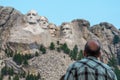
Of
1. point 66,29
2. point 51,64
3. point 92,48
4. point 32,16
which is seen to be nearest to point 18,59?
point 51,64

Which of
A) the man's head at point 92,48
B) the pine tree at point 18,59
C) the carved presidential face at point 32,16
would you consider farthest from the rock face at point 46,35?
the man's head at point 92,48

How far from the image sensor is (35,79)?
6675 centimetres

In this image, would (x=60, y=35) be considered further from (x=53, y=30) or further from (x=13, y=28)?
(x=13, y=28)

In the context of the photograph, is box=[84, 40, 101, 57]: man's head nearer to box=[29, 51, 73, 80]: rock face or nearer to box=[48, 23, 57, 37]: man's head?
box=[29, 51, 73, 80]: rock face

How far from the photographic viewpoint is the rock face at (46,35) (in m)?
73.1

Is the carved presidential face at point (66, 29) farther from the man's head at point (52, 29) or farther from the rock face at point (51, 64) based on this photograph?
the rock face at point (51, 64)

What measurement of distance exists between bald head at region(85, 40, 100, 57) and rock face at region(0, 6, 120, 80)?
205 ft

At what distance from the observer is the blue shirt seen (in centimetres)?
655

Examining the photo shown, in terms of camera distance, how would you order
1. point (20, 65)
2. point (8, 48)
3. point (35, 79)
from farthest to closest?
point (8, 48)
point (20, 65)
point (35, 79)

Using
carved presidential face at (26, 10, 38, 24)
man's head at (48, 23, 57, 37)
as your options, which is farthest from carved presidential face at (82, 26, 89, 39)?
carved presidential face at (26, 10, 38, 24)

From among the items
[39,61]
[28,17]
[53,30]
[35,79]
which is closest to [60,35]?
[53,30]

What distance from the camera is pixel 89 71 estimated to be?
259 inches

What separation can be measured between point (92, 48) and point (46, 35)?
71.5 meters

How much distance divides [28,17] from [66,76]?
73.8 metres
